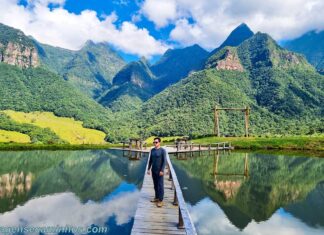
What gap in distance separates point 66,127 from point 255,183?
431 feet

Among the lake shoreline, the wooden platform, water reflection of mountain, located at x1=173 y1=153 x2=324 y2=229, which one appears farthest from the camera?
the lake shoreline

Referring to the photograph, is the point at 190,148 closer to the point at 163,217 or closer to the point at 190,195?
the point at 190,195

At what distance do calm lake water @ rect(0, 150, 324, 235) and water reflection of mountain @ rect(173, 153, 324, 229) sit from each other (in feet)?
0.17

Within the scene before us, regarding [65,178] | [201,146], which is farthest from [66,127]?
[65,178]

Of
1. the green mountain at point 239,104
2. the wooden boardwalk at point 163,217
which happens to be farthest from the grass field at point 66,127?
the wooden boardwalk at point 163,217

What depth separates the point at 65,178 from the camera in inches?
1164

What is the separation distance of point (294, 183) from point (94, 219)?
18.1m

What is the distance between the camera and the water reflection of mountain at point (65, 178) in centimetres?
2262

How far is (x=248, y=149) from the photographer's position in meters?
56.7

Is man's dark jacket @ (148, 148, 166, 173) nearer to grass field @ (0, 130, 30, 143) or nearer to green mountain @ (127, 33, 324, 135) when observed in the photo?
grass field @ (0, 130, 30, 143)

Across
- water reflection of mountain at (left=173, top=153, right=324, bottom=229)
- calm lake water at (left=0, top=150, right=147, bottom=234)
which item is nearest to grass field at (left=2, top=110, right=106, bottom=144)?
calm lake water at (left=0, top=150, right=147, bottom=234)

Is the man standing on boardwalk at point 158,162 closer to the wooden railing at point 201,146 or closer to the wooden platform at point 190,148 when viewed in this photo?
the wooden platform at point 190,148

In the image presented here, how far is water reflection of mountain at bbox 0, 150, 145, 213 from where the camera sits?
2262 cm

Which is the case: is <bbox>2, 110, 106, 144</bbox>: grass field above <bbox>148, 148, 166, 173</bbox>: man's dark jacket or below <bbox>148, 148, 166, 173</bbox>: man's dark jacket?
above
